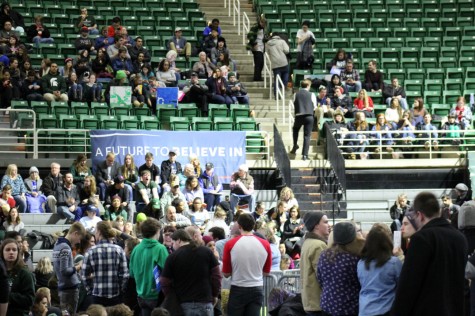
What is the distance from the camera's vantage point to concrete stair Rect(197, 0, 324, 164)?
81.9 ft

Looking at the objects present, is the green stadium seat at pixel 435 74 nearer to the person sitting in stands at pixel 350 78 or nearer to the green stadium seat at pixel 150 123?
the person sitting in stands at pixel 350 78

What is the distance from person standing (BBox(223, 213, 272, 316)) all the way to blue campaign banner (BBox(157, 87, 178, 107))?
12606 millimetres

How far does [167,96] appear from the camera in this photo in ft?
81.1

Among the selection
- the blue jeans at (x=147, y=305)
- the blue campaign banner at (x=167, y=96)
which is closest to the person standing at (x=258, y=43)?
the blue campaign banner at (x=167, y=96)

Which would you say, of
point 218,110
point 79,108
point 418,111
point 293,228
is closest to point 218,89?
point 218,110

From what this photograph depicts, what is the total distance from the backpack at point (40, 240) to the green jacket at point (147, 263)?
24.8ft

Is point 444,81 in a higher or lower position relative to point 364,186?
higher

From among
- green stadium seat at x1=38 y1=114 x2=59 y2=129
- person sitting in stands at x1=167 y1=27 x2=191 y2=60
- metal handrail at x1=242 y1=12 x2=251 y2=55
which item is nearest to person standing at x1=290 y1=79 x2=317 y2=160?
person sitting in stands at x1=167 y1=27 x2=191 y2=60

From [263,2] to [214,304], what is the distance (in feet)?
64.7

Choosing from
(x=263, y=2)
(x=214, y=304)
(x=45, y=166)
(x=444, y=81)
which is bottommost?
(x=214, y=304)

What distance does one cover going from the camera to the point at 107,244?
12172mm

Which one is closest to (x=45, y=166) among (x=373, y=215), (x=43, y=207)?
(x=43, y=207)

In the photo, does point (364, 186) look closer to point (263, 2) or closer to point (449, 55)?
point (449, 55)

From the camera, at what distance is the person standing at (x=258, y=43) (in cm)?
2770
